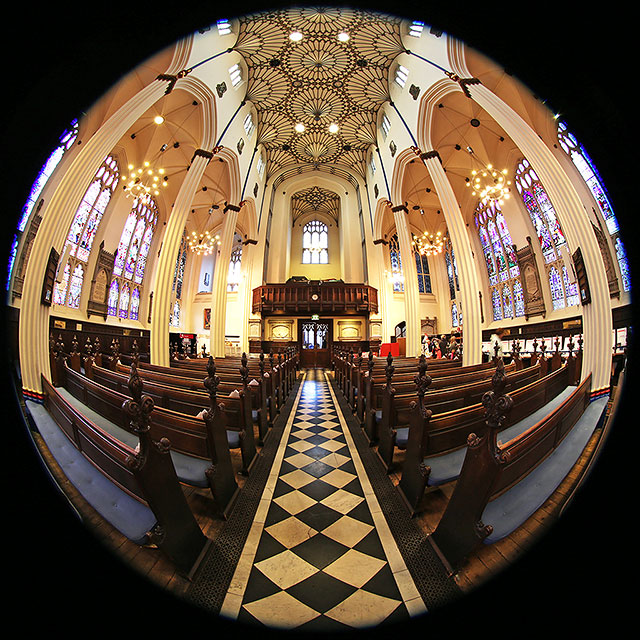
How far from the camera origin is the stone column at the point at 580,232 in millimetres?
1045

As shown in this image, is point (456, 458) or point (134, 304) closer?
point (456, 458)

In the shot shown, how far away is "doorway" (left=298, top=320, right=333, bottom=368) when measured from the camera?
1530cm

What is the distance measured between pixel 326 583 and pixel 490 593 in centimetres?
93

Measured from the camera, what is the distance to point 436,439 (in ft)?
6.58

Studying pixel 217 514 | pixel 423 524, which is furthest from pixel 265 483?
pixel 423 524

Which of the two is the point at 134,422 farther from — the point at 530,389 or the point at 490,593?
the point at 530,389

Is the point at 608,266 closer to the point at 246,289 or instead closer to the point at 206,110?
the point at 206,110

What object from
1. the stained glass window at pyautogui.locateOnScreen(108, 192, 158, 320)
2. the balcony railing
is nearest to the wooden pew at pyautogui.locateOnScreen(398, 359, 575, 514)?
the balcony railing

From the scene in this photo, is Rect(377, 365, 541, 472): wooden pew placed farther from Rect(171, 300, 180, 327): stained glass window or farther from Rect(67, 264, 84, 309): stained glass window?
Rect(171, 300, 180, 327): stained glass window

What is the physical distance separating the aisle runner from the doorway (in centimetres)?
1275

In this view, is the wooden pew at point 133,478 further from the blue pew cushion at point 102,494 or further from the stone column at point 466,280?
the stone column at point 466,280

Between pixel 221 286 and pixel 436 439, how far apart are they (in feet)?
35.4

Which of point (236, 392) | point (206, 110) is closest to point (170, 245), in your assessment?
point (206, 110)

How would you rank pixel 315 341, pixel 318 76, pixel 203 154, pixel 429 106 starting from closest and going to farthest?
1. pixel 203 154
2. pixel 429 106
3. pixel 318 76
4. pixel 315 341
